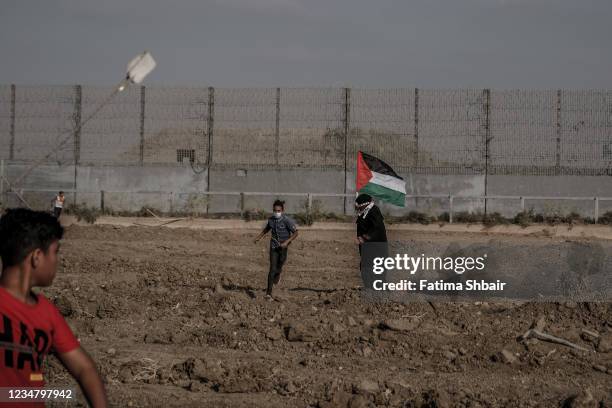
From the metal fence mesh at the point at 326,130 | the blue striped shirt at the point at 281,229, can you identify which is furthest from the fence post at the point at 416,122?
the blue striped shirt at the point at 281,229

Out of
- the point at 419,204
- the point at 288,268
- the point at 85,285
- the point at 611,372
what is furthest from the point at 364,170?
the point at 419,204

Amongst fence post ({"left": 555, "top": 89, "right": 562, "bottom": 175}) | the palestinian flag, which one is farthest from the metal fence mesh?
the palestinian flag

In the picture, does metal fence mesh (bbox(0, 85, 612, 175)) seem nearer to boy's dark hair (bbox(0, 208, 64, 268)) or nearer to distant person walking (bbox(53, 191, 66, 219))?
distant person walking (bbox(53, 191, 66, 219))

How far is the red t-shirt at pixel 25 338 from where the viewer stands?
11.8 ft

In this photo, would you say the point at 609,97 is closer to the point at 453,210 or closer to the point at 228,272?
the point at 453,210

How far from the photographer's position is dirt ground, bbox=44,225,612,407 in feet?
25.4

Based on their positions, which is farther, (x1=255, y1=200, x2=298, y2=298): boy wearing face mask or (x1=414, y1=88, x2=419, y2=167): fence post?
(x1=414, y1=88, x2=419, y2=167): fence post

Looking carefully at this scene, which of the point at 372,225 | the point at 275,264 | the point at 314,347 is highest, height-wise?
the point at 372,225

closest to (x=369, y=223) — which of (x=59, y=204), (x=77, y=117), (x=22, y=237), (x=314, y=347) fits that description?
(x=314, y=347)

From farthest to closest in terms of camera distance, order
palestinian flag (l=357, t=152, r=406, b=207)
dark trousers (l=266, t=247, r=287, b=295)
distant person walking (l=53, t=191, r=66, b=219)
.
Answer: distant person walking (l=53, t=191, r=66, b=219) < palestinian flag (l=357, t=152, r=406, b=207) < dark trousers (l=266, t=247, r=287, b=295)

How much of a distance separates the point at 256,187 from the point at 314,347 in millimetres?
20086

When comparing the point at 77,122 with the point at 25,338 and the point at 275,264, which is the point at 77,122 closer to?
the point at 275,264

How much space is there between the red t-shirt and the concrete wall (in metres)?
24.0

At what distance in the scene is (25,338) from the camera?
3643mm
